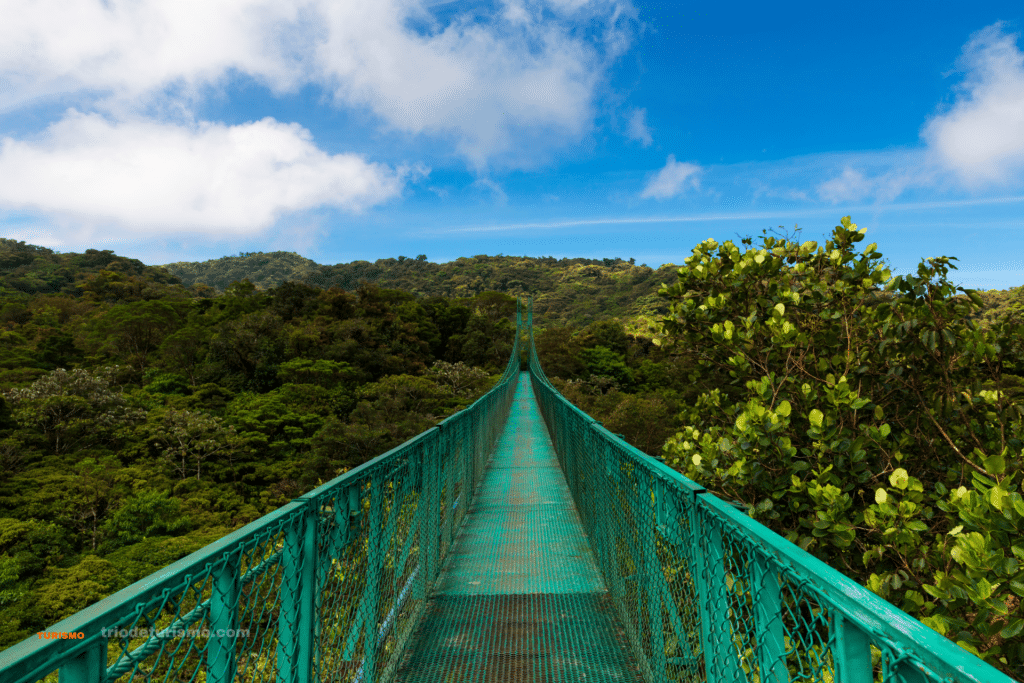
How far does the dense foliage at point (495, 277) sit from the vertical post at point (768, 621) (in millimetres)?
51818

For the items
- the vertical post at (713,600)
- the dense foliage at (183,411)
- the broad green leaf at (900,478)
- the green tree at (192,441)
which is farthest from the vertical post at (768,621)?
the green tree at (192,441)

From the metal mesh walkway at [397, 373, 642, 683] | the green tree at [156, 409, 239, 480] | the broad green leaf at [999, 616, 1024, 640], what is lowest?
the green tree at [156, 409, 239, 480]

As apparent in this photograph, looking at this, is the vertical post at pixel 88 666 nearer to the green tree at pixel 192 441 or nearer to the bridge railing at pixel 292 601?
the bridge railing at pixel 292 601

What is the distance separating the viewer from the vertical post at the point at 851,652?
823 mm

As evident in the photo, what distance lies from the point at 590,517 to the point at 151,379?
31.5 metres

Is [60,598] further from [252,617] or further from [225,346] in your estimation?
[225,346]

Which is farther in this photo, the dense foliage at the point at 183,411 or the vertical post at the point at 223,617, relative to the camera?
the dense foliage at the point at 183,411

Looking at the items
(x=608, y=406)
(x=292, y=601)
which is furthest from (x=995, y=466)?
(x=608, y=406)

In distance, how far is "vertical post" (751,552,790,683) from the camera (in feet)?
3.58

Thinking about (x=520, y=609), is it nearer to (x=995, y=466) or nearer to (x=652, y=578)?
(x=652, y=578)

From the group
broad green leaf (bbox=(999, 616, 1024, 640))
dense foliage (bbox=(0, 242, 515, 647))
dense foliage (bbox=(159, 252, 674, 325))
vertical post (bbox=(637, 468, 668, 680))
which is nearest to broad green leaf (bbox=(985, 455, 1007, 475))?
broad green leaf (bbox=(999, 616, 1024, 640))

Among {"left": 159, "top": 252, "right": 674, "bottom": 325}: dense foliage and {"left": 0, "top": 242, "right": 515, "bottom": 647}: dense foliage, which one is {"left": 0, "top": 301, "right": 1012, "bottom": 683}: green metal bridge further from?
{"left": 159, "top": 252, "right": 674, "bottom": 325}: dense foliage

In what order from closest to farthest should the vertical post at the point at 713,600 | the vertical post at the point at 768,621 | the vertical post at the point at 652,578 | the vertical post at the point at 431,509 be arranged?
the vertical post at the point at 768,621 → the vertical post at the point at 713,600 → the vertical post at the point at 652,578 → the vertical post at the point at 431,509

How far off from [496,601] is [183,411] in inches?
860
